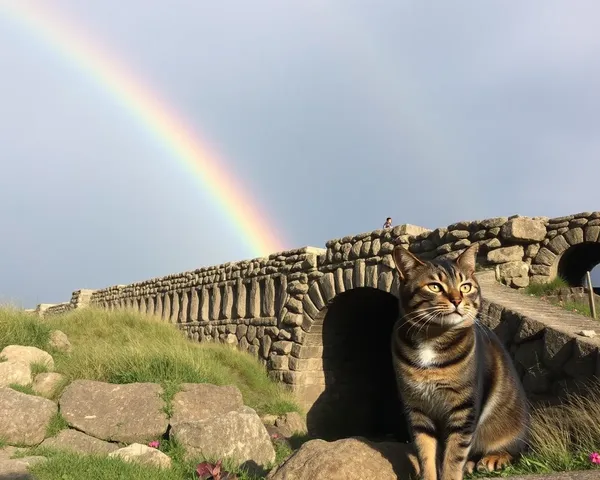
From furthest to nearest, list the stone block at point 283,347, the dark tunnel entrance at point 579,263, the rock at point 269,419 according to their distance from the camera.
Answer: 1. the stone block at point 283,347
2. the dark tunnel entrance at point 579,263
3. the rock at point 269,419

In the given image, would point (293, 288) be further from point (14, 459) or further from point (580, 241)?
point (14, 459)

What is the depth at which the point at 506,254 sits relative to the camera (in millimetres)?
7605

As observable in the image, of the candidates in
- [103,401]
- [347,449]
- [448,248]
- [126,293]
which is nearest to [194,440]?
[103,401]

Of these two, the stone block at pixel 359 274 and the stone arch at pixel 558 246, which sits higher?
the stone block at pixel 359 274

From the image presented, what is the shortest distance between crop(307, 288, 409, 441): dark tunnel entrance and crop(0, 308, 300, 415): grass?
117 centimetres

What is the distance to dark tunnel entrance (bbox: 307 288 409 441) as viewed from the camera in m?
11.3

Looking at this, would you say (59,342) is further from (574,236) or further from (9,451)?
(574,236)

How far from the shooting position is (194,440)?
19.5ft

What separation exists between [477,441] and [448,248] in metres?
5.14

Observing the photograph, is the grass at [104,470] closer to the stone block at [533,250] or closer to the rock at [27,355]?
the rock at [27,355]

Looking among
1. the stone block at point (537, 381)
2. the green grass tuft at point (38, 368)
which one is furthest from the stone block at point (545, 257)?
the green grass tuft at point (38, 368)

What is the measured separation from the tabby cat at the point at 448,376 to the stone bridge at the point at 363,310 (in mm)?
1882

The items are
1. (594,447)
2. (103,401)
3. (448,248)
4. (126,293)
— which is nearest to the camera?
(594,447)

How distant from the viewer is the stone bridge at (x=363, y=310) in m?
5.62
